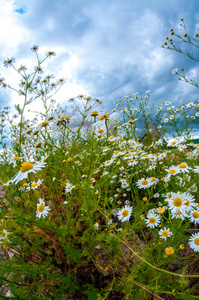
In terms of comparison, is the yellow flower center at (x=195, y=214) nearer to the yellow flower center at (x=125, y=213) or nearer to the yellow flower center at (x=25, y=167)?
the yellow flower center at (x=125, y=213)

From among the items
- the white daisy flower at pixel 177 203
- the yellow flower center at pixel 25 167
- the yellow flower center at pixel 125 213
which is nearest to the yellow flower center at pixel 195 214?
the white daisy flower at pixel 177 203

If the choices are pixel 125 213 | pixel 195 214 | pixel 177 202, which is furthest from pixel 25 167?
pixel 195 214

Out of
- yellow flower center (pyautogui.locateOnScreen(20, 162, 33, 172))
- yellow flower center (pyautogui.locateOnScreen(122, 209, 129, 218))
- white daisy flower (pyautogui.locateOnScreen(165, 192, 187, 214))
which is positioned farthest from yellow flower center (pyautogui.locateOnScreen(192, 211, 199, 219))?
yellow flower center (pyautogui.locateOnScreen(20, 162, 33, 172))

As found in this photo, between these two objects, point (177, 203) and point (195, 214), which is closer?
point (177, 203)

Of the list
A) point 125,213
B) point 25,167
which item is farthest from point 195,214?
point 25,167

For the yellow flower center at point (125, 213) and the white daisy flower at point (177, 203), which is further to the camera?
the yellow flower center at point (125, 213)

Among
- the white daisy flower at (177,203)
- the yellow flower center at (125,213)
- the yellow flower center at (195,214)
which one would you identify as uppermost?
the yellow flower center at (195,214)

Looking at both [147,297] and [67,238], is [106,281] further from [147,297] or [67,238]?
[67,238]

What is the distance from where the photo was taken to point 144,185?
1680 millimetres

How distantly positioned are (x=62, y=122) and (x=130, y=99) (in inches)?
127

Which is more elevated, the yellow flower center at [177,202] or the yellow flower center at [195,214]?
the yellow flower center at [195,214]

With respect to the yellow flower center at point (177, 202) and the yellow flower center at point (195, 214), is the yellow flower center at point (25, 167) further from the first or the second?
the yellow flower center at point (195, 214)

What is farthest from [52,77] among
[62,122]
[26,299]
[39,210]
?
[26,299]

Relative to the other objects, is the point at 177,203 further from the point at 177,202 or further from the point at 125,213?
the point at 125,213
